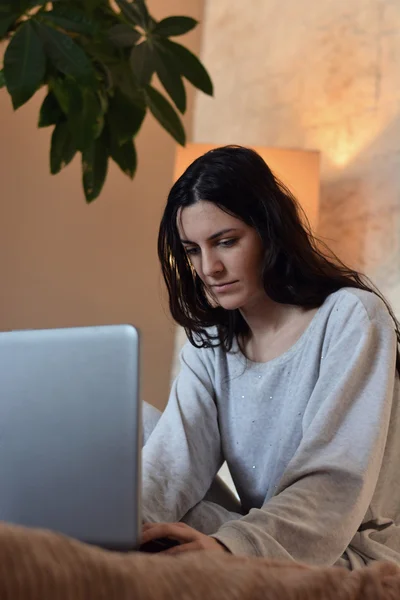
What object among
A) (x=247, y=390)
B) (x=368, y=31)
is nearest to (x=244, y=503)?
(x=247, y=390)

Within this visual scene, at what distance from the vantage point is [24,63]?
709 millimetres

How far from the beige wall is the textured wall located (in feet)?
0.81

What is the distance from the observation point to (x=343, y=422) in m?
1.27

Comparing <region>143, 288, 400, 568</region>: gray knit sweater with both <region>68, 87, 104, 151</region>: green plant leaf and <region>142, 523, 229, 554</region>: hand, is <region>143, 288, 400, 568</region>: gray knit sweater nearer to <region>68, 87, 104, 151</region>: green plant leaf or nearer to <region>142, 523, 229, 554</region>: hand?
<region>142, 523, 229, 554</region>: hand

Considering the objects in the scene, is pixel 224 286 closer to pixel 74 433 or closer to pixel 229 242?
pixel 229 242

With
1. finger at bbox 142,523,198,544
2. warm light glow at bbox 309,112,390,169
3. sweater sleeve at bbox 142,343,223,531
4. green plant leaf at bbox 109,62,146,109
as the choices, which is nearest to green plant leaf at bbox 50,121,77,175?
green plant leaf at bbox 109,62,146,109

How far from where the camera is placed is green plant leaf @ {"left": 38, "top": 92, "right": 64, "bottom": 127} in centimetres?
89

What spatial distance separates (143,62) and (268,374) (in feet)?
2.93

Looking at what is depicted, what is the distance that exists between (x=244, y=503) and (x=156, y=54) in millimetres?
1047

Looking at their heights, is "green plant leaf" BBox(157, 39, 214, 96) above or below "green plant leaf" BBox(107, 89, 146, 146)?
above

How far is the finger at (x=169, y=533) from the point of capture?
1.03 metres

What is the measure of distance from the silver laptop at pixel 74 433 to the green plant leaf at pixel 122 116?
204mm

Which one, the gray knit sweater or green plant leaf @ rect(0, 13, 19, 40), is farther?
the gray knit sweater

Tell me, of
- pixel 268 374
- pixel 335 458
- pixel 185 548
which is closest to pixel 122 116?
Answer: pixel 185 548
